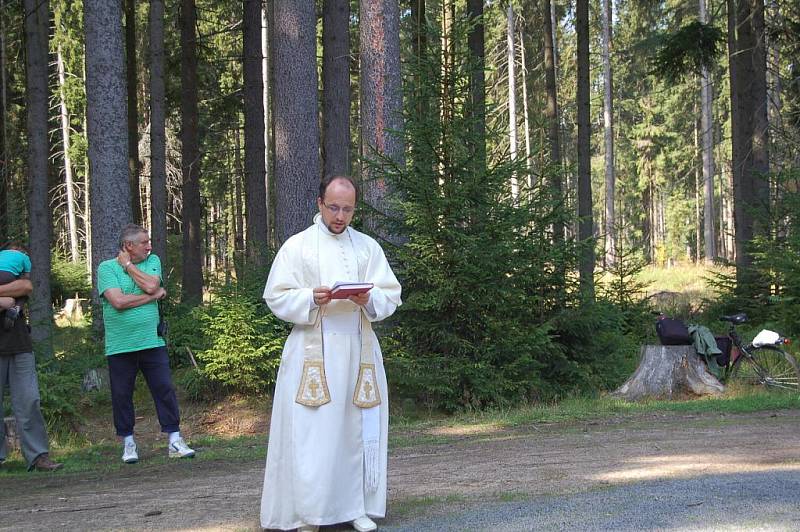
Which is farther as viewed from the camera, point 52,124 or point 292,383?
point 52,124

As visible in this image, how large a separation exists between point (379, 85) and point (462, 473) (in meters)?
6.91

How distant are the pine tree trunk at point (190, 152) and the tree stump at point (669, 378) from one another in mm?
10524

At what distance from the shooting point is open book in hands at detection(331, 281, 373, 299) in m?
5.11

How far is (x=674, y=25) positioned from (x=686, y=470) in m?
34.6

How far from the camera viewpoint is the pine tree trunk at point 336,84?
18.3 m

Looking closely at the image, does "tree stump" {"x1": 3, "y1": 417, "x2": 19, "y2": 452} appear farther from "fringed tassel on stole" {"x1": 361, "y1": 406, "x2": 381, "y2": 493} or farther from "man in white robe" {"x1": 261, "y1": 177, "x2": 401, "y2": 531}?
"fringed tassel on stole" {"x1": 361, "y1": 406, "x2": 381, "y2": 493}

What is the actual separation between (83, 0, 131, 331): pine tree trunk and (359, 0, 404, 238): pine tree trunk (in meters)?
3.30

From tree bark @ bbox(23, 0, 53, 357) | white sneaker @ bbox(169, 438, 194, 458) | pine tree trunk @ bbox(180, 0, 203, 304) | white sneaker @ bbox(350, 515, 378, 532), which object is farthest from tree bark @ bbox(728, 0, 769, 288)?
white sneaker @ bbox(350, 515, 378, 532)

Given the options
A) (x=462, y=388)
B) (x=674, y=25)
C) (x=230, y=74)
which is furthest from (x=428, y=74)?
(x=674, y=25)

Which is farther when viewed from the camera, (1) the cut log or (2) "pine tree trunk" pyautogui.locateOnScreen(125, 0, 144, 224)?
(2) "pine tree trunk" pyautogui.locateOnScreen(125, 0, 144, 224)

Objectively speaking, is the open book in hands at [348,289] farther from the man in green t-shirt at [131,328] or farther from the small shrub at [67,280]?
the small shrub at [67,280]

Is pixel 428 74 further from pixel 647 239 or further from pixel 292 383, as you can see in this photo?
pixel 647 239

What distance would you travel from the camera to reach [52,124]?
145ft

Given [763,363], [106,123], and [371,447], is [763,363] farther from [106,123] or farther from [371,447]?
[106,123]
